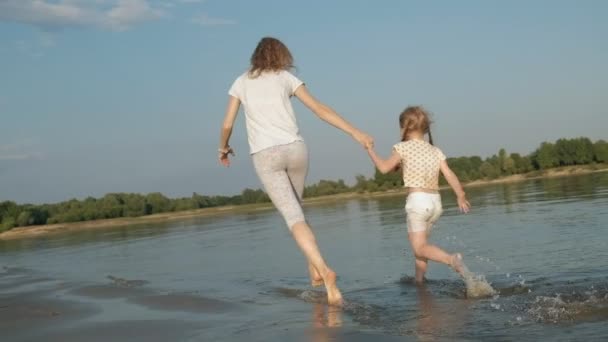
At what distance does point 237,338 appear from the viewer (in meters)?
4.24

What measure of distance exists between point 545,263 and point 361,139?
2.81 m

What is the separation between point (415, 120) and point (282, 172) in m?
1.52

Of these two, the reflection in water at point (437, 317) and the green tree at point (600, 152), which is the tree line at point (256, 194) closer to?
the green tree at point (600, 152)

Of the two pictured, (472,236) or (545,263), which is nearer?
(545,263)

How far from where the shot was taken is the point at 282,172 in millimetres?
5926

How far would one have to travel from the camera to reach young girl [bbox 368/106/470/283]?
642 centimetres

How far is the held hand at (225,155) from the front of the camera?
20.8ft

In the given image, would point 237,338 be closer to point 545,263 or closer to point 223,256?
point 545,263

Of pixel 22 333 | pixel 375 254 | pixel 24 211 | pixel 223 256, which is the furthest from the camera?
pixel 24 211

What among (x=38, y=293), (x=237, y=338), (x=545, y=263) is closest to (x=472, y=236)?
(x=545, y=263)

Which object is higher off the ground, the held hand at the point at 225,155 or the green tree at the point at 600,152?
the green tree at the point at 600,152

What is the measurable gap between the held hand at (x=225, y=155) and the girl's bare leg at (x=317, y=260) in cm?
104

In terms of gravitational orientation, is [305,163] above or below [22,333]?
above

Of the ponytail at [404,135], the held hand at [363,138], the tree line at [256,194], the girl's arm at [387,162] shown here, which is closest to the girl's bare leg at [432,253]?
the girl's arm at [387,162]
